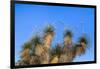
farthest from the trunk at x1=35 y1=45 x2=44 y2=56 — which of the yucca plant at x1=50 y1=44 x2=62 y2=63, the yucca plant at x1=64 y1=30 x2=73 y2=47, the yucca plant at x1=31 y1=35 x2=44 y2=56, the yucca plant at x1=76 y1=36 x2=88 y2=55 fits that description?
Result: the yucca plant at x1=76 y1=36 x2=88 y2=55

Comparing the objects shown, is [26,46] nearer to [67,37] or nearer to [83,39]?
[67,37]

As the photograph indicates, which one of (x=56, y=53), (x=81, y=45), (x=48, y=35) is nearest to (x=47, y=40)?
(x=48, y=35)

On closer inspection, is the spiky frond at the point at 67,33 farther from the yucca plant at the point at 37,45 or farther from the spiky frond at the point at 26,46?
the spiky frond at the point at 26,46

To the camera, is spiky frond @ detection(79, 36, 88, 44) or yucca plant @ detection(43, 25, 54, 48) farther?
spiky frond @ detection(79, 36, 88, 44)

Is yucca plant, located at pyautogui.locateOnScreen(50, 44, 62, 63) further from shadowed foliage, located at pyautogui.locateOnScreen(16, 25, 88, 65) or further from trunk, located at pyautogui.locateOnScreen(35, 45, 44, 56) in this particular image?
trunk, located at pyautogui.locateOnScreen(35, 45, 44, 56)

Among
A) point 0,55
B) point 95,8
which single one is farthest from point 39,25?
point 95,8

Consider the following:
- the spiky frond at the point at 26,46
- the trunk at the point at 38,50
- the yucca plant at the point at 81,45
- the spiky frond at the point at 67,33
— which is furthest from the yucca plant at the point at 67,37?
the spiky frond at the point at 26,46

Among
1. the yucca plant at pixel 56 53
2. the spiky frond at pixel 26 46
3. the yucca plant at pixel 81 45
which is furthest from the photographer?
the yucca plant at pixel 81 45

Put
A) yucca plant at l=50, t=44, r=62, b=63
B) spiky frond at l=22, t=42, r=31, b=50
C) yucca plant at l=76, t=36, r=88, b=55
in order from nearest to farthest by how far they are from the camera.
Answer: spiky frond at l=22, t=42, r=31, b=50, yucca plant at l=50, t=44, r=62, b=63, yucca plant at l=76, t=36, r=88, b=55

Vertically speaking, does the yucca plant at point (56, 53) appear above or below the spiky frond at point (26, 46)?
below

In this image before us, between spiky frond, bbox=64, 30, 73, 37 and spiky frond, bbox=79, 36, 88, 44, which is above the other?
spiky frond, bbox=64, 30, 73, 37

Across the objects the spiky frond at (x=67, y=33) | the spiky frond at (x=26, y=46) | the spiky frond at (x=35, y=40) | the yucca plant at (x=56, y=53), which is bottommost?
the yucca plant at (x=56, y=53)

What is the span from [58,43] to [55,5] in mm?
395

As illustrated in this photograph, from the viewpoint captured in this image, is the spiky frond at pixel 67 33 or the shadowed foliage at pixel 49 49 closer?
the shadowed foliage at pixel 49 49
